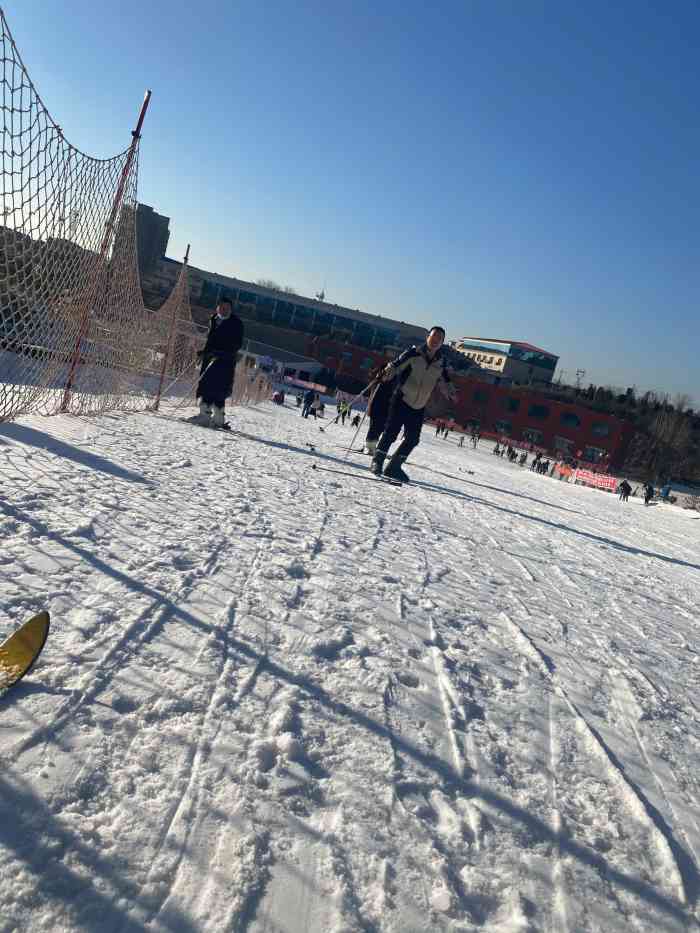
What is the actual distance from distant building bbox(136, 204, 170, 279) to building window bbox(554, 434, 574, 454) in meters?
50.8

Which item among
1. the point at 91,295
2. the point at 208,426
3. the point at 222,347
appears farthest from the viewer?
the point at 208,426

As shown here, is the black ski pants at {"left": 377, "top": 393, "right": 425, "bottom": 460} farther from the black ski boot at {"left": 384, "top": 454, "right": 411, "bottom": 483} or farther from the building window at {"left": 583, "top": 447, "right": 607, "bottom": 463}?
the building window at {"left": 583, "top": 447, "right": 607, "bottom": 463}

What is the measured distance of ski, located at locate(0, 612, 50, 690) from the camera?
1903mm

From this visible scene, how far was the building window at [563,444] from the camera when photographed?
66312 mm

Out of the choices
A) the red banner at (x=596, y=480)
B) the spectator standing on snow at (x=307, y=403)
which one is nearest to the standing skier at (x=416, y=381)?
the spectator standing on snow at (x=307, y=403)

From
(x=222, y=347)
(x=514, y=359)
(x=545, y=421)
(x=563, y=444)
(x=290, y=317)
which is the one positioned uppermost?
(x=514, y=359)

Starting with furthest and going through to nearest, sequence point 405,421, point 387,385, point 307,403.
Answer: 1. point 307,403
2. point 387,385
3. point 405,421

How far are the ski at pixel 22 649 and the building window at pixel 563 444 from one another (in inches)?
2685

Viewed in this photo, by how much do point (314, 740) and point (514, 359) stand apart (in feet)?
310

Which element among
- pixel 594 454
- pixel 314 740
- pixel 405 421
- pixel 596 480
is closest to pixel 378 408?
pixel 405 421

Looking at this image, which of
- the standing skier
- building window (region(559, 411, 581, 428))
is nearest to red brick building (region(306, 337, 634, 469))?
building window (region(559, 411, 581, 428))

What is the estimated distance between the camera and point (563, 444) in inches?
2640

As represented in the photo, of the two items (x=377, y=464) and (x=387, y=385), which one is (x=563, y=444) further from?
(x=377, y=464)

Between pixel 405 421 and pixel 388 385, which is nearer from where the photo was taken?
pixel 405 421
